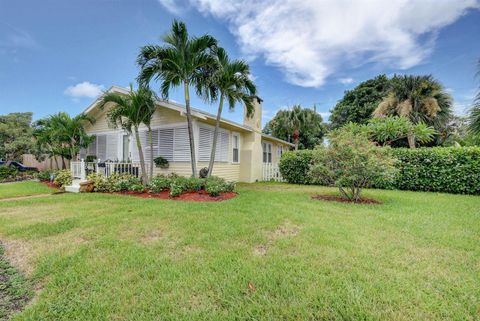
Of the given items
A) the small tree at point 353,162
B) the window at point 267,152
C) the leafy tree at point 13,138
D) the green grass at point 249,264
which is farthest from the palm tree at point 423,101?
the leafy tree at point 13,138

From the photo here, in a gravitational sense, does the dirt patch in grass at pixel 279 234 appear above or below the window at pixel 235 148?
below

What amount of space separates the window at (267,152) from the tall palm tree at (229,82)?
7296mm

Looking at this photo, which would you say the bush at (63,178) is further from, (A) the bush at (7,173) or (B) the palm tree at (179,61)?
(A) the bush at (7,173)

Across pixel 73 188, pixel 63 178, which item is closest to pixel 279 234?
pixel 73 188

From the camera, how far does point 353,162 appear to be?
257 inches

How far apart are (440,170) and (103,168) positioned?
14678mm

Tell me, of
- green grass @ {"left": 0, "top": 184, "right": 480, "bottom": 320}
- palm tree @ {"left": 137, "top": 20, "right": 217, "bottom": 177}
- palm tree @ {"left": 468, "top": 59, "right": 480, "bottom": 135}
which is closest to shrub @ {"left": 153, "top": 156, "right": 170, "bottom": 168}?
palm tree @ {"left": 137, "top": 20, "right": 217, "bottom": 177}

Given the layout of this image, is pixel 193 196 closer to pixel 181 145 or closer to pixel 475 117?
pixel 181 145

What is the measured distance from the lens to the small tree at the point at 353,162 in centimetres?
646

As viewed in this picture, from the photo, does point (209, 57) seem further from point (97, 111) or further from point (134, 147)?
point (97, 111)

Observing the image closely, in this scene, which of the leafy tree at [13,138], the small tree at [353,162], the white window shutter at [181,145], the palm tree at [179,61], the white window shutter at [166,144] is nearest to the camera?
the small tree at [353,162]

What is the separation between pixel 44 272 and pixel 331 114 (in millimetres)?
27768

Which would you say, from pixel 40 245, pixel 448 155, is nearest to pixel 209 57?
pixel 40 245

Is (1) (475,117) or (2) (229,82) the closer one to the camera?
(1) (475,117)
